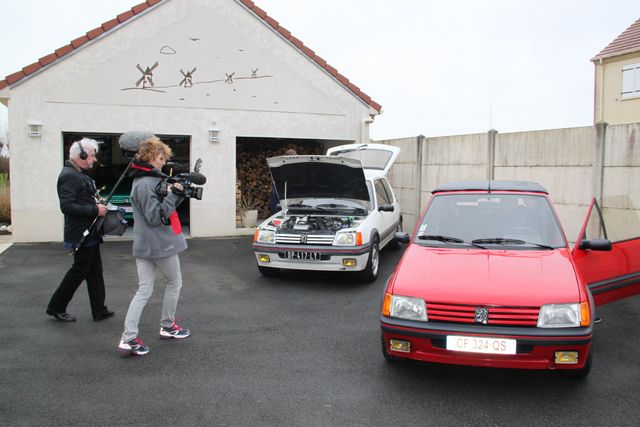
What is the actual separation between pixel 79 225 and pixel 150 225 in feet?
4.35

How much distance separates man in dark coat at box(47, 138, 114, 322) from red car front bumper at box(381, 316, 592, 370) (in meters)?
3.82

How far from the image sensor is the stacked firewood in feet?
52.4

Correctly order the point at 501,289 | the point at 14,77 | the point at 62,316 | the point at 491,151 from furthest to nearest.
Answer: the point at 14,77
the point at 491,151
the point at 62,316
the point at 501,289

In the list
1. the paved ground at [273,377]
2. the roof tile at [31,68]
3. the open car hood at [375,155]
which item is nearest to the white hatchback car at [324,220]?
the paved ground at [273,377]

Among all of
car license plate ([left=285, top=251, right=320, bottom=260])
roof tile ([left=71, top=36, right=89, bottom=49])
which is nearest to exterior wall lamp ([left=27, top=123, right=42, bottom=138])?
roof tile ([left=71, top=36, right=89, bottom=49])

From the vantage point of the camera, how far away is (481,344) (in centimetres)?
394

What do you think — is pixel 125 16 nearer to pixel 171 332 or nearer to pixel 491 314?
pixel 171 332

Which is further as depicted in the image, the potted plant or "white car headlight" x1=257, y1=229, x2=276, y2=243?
the potted plant

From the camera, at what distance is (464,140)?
36.9 ft

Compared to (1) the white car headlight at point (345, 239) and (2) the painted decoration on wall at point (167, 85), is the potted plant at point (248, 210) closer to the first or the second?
(2) the painted decoration on wall at point (167, 85)

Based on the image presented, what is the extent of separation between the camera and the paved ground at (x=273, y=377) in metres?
3.89

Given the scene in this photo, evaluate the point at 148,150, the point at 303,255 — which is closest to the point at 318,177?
the point at 303,255

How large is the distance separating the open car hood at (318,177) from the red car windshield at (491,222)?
115 inches

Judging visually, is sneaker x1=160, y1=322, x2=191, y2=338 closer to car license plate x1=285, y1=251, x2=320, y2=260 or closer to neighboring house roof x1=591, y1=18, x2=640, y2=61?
car license plate x1=285, y1=251, x2=320, y2=260
